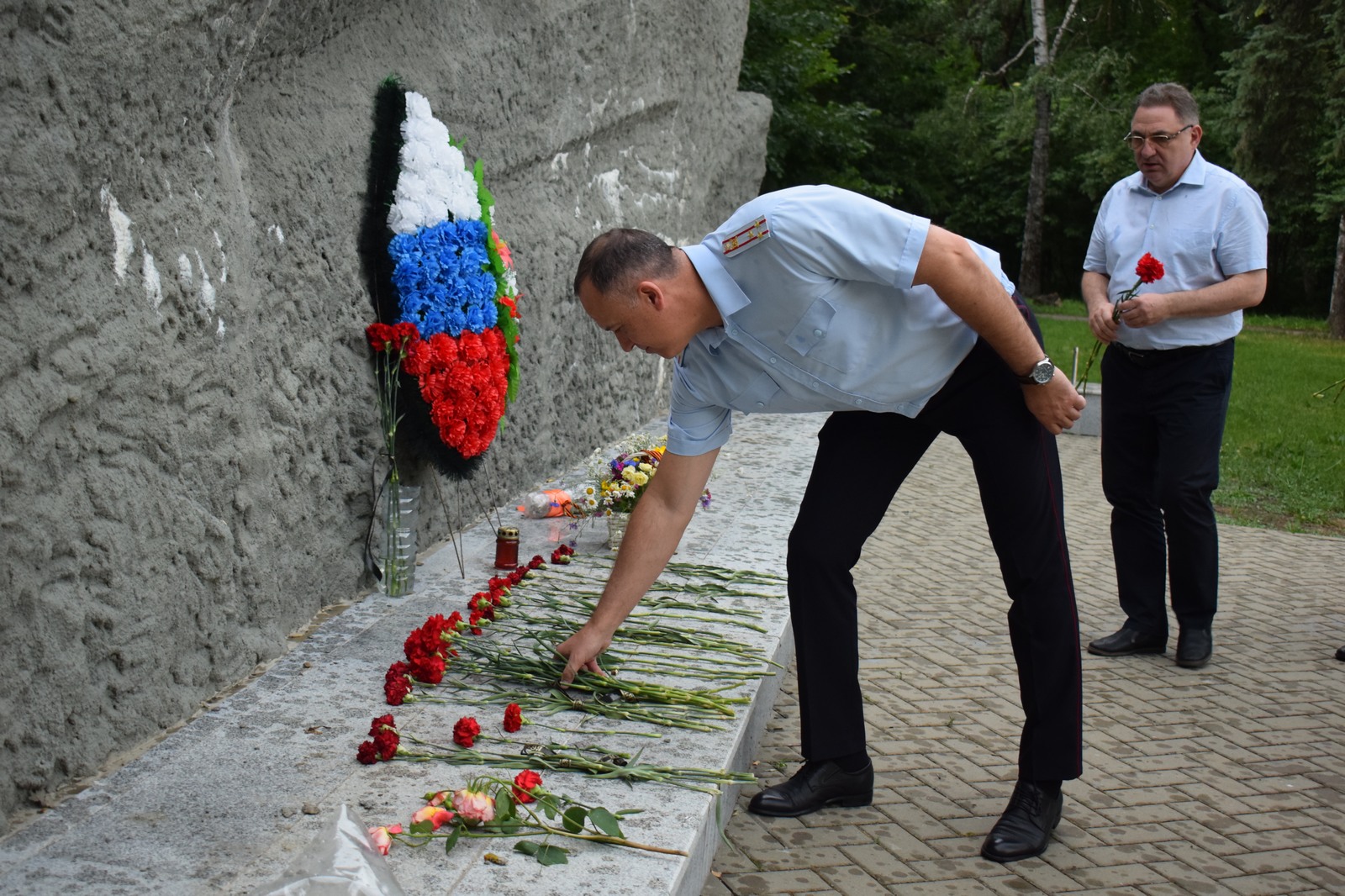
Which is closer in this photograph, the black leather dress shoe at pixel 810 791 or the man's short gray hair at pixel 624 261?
the man's short gray hair at pixel 624 261

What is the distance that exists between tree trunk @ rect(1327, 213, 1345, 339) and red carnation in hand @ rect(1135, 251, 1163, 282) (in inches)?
706

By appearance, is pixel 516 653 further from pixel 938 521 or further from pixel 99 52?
pixel 938 521

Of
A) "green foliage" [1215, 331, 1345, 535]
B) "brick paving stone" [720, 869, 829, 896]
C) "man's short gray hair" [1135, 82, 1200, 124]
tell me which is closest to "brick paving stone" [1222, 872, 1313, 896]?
"brick paving stone" [720, 869, 829, 896]

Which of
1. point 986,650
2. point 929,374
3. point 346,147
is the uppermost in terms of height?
point 346,147

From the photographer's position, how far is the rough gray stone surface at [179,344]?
2760 mm

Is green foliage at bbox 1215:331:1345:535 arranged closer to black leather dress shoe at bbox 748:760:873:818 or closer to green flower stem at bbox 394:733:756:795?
black leather dress shoe at bbox 748:760:873:818

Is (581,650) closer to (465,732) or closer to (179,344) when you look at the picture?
(465,732)

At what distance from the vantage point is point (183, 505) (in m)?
3.32

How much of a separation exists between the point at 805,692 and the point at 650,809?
0.59m

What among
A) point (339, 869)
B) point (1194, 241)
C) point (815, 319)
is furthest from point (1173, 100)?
point (339, 869)

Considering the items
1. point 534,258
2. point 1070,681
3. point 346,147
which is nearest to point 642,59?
point 534,258

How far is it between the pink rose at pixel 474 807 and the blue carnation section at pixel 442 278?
218 centimetres

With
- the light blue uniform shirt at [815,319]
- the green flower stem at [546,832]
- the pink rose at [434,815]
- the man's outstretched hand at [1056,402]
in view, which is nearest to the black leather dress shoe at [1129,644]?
the man's outstretched hand at [1056,402]

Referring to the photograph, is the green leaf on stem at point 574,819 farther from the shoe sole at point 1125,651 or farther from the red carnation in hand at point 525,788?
the shoe sole at point 1125,651
